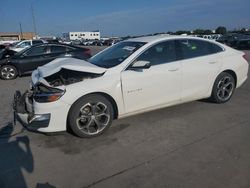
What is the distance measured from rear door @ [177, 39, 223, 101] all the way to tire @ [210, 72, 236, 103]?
194mm

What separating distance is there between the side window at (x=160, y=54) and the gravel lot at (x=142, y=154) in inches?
43.2

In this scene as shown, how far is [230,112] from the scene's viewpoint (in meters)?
5.54

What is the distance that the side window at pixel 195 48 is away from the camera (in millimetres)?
5422

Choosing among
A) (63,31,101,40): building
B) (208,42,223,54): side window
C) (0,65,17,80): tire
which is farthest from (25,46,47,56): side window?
(63,31,101,40): building

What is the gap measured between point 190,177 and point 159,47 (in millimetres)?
2631

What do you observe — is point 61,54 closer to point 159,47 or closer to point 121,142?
point 159,47

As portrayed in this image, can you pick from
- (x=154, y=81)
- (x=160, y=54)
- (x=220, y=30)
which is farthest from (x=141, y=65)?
(x=220, y=30)


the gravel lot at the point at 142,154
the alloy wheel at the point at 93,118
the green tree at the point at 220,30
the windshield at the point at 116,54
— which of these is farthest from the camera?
the green tree at the point at 220,30

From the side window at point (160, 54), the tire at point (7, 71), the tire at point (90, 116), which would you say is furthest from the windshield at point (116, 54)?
the tire at point (7, 71)

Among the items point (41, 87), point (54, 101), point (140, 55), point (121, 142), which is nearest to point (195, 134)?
point (121, 142)

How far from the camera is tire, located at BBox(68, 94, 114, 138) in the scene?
4.31 metres

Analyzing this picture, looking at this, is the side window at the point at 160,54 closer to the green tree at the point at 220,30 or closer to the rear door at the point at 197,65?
the rear door at the point at 197,65

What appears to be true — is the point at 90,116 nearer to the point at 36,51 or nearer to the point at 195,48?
the point at 195,48

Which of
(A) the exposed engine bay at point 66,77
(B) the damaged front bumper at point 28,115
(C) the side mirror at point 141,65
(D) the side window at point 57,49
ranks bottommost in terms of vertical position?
(B) the damaged front bumper at point 28,115
